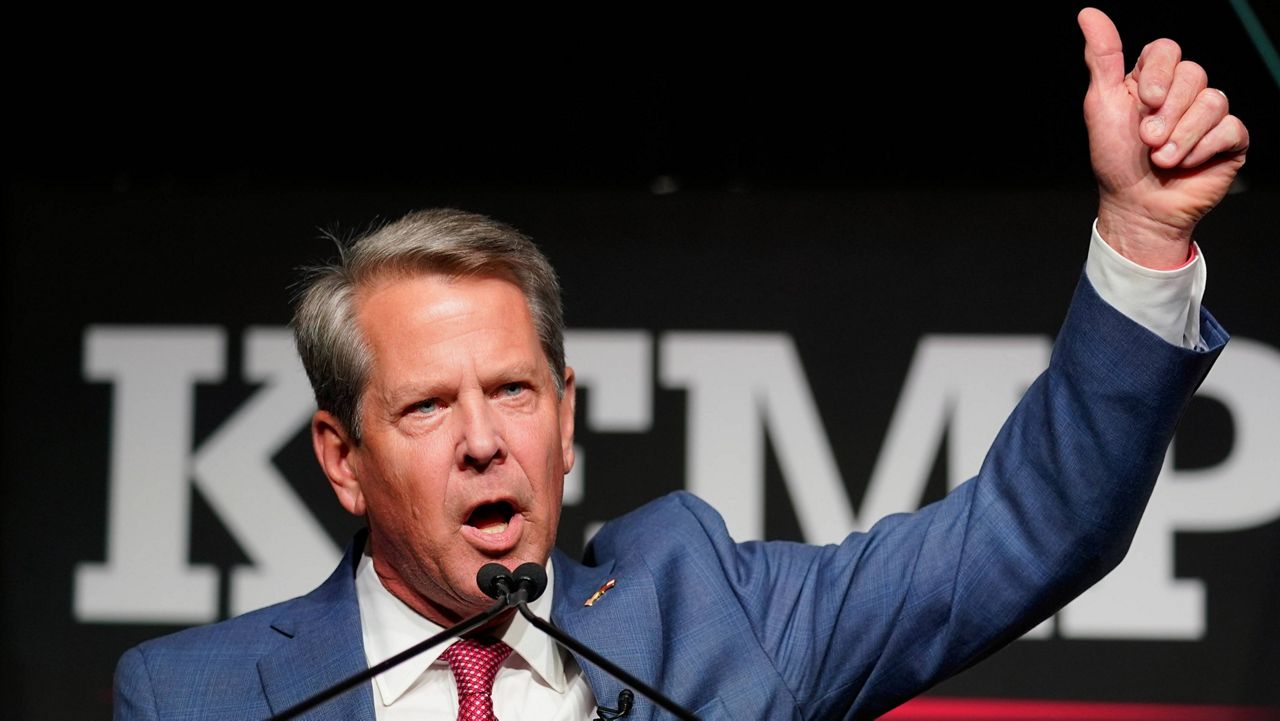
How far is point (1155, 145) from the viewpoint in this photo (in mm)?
1386

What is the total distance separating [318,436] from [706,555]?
0.49m

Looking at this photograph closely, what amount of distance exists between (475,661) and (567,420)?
0.97 feet

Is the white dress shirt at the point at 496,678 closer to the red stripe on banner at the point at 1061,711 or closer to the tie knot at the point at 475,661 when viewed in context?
the tie knot at the point at 475,661

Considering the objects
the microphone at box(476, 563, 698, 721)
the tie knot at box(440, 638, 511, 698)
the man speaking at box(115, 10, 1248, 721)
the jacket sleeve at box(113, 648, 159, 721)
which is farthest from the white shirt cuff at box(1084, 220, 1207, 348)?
the jacket sleeve at box(113, 648, 159, 721)

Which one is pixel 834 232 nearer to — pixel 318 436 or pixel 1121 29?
pixel 1121 29

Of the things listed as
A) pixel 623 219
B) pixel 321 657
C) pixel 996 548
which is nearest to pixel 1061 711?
pixel 623 219

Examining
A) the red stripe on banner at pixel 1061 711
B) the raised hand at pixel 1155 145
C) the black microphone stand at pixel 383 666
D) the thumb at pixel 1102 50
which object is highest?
the thumb at pixel 1102 50

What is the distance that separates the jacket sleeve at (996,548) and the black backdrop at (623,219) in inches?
43.5

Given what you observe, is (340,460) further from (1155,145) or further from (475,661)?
(1155,145)

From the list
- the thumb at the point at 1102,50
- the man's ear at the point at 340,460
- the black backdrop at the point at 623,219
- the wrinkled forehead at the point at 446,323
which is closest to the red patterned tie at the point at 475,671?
the man's ear at the point at 340,460

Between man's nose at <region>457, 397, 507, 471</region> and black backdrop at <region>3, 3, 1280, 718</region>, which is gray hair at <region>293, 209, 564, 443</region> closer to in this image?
man's nose at <region>457, 397, 507, 471</region>

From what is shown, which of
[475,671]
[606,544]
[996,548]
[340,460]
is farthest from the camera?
[606,544]

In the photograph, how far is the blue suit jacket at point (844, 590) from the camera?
1.50m

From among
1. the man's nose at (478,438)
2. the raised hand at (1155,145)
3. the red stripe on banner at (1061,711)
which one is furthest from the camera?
the red stripe on banner at (1061,711)
